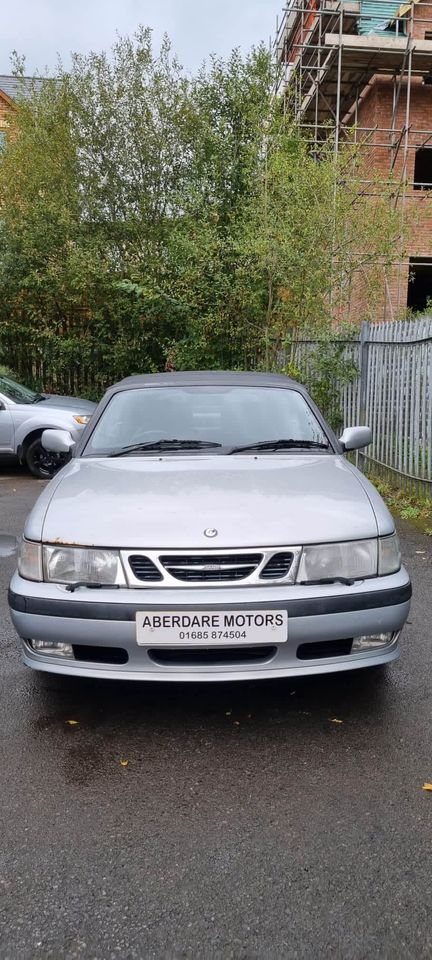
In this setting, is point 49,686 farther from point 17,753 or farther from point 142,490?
point 142,490

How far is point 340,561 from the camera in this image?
3.02m

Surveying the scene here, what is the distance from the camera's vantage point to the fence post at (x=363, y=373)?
9625 mm

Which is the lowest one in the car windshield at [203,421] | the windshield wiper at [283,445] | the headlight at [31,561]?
the headlight at [31,561]

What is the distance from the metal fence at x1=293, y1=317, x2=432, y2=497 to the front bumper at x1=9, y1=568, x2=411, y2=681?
16.1 feet

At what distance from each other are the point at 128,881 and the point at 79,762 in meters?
0.73

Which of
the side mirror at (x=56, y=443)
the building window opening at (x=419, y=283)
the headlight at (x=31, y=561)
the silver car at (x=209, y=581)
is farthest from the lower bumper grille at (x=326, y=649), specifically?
the building window opening at (x=419, y=283)

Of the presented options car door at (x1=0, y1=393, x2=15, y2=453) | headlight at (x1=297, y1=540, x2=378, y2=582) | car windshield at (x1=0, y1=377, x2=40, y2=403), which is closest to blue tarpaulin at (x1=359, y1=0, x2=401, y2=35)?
car windshield at (x1=0, y1=377, x2=40, y2=403)

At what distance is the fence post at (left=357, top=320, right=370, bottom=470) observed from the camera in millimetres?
9625

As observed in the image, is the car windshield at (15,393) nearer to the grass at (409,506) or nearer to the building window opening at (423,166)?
the grass at (409,506)

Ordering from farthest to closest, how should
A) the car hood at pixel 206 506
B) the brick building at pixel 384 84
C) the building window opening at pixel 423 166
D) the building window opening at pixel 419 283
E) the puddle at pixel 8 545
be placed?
the building window opening at pixel 423 166 → the building window opening at pixel 419 283 → the brick building at pixel 384 84 → the puddle at pixel 8 545 → the car hood at pixel 206 506

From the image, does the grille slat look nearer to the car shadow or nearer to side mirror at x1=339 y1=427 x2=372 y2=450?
the car shadow

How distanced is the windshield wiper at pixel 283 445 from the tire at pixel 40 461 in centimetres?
681

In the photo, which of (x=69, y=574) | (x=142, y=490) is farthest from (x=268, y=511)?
(x=69, y=574)

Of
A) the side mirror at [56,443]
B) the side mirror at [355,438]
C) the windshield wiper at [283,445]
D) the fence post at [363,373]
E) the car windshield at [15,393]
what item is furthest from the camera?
A: the car windshield at [15,393]
